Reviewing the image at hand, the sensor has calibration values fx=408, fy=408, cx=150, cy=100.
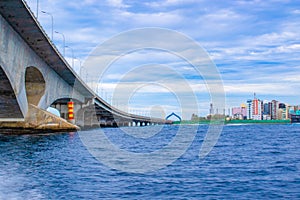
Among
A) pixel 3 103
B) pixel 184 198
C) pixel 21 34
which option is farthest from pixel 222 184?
pixel 3 103

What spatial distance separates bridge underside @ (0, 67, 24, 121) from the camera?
146ft

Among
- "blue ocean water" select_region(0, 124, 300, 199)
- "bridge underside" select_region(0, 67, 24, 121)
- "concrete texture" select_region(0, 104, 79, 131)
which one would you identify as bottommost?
"blue ocean water" select_region(0, 124, 300, 199)

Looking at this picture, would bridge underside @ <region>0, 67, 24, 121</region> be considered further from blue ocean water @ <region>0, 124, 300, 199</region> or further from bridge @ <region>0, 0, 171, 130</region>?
blue ocean water @ <region>0, 124, 300, 199</region>

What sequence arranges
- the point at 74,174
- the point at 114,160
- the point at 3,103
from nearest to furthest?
the point at 74,174
the point at 114,160
the point at 3,103

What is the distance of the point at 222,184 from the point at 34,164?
40.9 ft

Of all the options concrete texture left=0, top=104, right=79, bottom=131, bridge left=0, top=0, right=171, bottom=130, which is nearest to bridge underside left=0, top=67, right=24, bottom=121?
bridge left=0, top=0, right=171, bottom=130

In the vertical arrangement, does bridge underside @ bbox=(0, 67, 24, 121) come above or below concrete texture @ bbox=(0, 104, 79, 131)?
above

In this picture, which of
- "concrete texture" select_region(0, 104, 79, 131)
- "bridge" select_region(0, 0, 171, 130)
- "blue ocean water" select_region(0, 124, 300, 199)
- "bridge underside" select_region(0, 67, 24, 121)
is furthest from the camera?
"concrete texture" select_region(0, 104, 79, 131)

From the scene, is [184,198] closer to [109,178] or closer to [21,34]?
[109,178]

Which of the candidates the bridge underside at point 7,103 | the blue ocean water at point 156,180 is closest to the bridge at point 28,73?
the bridge underside at point 7,103

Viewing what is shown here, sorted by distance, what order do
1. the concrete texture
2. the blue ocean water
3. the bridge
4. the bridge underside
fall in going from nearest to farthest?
the blue ocean water, the bridge, the bridge underside, the concrete texture

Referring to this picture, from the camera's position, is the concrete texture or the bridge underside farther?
the concrete texture

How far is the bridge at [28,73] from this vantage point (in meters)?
39.1

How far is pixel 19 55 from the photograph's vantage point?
151ft
